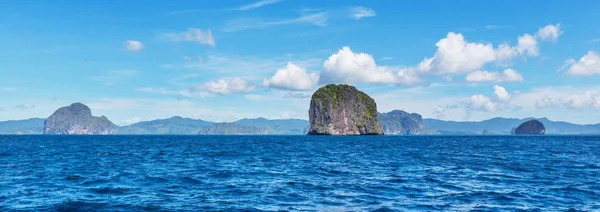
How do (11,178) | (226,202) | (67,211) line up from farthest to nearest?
(11,178) → (226,202) → (67,211)

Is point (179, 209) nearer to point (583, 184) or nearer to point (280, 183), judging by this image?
point (280, 183)

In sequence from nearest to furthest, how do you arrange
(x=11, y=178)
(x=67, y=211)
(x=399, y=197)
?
1. (x=67, y=211)
2. (x=399, y=197)
3. (x=11, y=178)

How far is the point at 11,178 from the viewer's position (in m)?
35.4

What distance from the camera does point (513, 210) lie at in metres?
23.0

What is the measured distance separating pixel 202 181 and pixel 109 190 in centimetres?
689

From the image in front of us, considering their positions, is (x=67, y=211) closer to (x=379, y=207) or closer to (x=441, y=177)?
(x=379, y=207)

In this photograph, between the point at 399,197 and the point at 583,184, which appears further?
the point at 583,184

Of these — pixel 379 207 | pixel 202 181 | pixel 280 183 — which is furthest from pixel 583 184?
pixel 202 181

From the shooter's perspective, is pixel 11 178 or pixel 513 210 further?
pixel 11 178

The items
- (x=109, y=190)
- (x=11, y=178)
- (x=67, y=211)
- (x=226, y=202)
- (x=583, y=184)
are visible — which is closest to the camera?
(x=67, y=211)

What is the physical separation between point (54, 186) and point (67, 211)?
33.4ft

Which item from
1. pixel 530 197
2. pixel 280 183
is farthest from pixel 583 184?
pixel 280 183

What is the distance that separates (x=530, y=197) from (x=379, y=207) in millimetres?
10538

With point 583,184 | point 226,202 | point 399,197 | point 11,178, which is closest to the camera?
point 226,202
